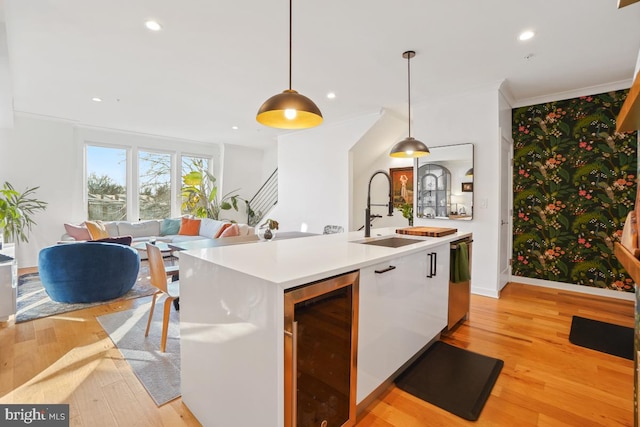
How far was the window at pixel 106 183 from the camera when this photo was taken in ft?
20.4

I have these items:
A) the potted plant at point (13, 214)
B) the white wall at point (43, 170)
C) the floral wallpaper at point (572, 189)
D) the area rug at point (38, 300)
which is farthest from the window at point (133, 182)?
the floral wallpaper at point (572, 189)

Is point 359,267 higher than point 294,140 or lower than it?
lower

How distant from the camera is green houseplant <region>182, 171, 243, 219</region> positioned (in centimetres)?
730

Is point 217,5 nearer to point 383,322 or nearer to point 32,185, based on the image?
point 383,322

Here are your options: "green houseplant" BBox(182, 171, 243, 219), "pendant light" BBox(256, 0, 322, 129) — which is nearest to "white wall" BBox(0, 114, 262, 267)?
"green houseplant" BBox(182, 171, 243, 219)

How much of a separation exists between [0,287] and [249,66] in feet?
10.7

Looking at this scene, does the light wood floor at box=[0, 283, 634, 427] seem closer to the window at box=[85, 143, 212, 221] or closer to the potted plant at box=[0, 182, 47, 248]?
the potted plant at box=[0, 182, 47, 248]

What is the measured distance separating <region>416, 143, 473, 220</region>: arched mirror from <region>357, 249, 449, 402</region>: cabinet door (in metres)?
1.87

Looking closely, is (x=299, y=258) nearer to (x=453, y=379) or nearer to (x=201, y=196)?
(x=453, y=379)

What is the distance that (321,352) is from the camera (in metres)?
1.45

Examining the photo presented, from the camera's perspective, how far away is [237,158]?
8195mm

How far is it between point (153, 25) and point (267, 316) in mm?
2673

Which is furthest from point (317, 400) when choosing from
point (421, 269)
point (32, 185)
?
point (32, 185)

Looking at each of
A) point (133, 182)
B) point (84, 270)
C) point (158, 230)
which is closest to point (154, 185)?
point (133, 182)
